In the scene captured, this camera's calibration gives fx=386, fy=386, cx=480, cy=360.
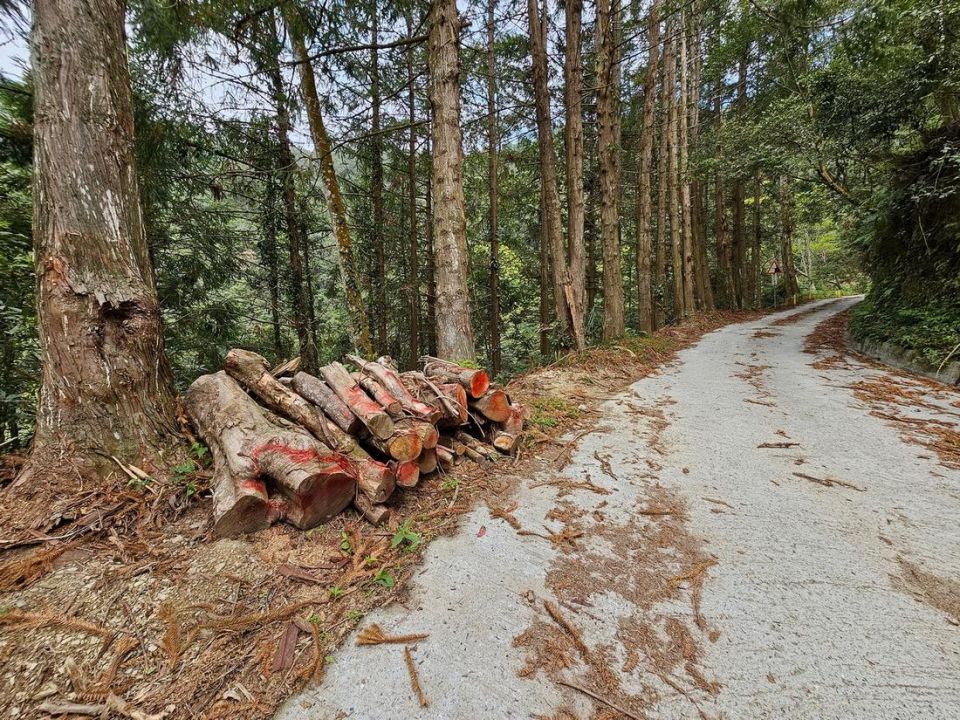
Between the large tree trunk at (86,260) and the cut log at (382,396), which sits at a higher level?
the large tree trunk at (86,260)

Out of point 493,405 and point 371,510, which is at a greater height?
point 493,405

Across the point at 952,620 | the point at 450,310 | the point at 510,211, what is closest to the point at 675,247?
the point at 510,211

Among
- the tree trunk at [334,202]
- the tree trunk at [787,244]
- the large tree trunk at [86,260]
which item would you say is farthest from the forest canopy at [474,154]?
the tree trunk at [787,244]

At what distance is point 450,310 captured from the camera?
4.89 meters

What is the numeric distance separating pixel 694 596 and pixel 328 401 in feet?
8.67

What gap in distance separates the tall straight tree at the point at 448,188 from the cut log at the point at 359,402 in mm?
1888

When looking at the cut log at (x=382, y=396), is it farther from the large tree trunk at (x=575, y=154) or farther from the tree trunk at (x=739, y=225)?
the tree trunk at (x=739, y=225)

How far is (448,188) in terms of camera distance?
15.6 ft

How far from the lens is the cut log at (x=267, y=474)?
7.41 feet

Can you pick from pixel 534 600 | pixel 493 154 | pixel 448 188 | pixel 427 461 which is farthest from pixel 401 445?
pixel 493 154

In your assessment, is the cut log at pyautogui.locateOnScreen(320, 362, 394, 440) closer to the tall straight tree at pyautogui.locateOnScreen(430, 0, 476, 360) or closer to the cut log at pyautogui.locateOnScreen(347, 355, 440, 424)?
the cut log at pyautogui.locateOnScreen(347, 355, 440, 424)

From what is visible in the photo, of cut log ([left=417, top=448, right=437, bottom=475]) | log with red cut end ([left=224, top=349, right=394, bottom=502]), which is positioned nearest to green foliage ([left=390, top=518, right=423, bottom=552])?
log with red cut end ([left=224, top=349, right=394, bottom=502])

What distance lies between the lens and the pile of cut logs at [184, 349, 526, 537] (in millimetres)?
2338

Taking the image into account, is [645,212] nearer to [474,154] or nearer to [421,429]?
[474,154]
